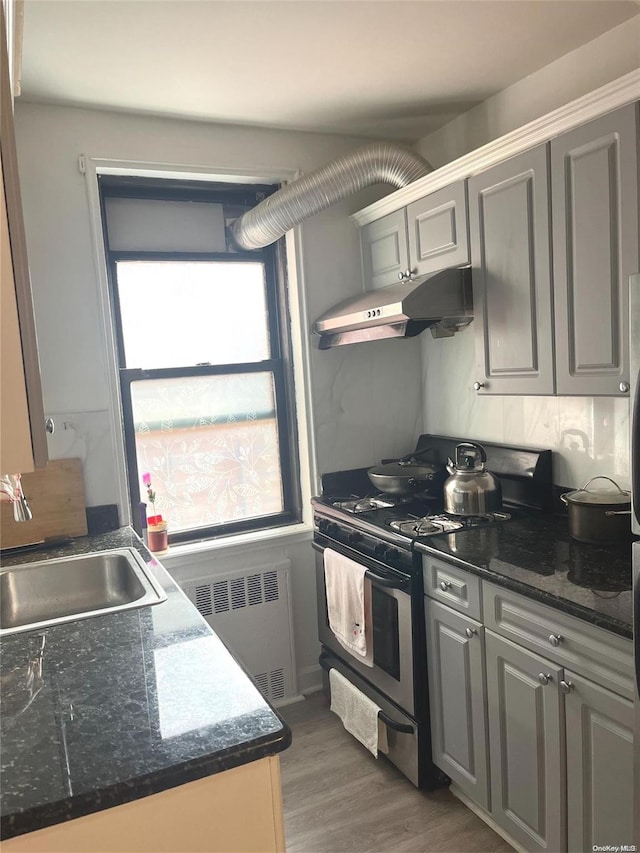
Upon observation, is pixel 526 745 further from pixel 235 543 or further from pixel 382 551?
pixel 235 543

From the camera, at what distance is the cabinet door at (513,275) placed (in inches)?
82.1

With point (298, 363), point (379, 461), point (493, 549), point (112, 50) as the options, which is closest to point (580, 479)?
point (493, 549)

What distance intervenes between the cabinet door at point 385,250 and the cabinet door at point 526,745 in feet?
5.23

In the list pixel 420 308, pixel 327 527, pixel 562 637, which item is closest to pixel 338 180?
pixel 420 308

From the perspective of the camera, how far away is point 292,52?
217cm

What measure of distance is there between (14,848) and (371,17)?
2235 millimetres

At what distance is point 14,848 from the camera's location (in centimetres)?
101

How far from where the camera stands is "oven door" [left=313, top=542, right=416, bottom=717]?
232 cm

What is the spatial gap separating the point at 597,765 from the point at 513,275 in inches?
58.5

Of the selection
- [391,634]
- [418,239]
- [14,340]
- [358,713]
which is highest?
[418,239]

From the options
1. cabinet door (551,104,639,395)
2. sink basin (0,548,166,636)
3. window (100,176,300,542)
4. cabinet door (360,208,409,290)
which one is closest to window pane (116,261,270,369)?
window (100,176,300,542)

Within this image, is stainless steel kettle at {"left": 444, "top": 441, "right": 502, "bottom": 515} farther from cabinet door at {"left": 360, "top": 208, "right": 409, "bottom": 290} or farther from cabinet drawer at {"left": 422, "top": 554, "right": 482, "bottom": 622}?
cabinet door at {"left": 360, "top": 208, "right": 409, "bottom": 290}

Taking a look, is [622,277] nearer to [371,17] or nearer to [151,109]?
[371,17]

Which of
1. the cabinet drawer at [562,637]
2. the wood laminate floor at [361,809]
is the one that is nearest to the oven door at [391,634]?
the wood laminate floor at [361,809]
